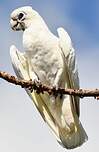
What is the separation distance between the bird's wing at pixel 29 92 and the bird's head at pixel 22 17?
0.44 meters

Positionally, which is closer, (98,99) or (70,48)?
(98,99)

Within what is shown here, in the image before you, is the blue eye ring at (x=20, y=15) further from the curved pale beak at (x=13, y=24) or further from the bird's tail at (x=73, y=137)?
the bird's tail at (x=73, y=137)

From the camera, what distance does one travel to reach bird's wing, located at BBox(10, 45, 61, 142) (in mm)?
6996

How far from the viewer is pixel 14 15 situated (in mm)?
7066

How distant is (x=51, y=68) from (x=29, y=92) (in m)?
0.72

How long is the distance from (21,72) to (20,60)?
220 millimetres

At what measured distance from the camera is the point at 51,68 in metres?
6.64

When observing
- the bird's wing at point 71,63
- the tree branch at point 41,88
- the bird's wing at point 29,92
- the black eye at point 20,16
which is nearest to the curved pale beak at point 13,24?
the black eye at point 20,16

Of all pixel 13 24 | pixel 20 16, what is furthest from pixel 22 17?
pixel 13 24

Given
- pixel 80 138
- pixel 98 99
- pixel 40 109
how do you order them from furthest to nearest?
pixel 40 109 → pixel 80 138 → pixel 98 99

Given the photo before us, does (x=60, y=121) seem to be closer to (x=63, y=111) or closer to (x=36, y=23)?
(x=63, y=111)

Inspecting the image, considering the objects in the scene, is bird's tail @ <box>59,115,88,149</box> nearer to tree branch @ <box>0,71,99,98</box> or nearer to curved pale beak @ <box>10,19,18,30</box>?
curved pale beak @ <box>10,19,18,30</box>

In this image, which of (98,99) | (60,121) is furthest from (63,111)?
(98,99)

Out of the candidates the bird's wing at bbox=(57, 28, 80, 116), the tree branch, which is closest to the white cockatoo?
the bird's wing at bbox=(57, 28, 80, 116)
